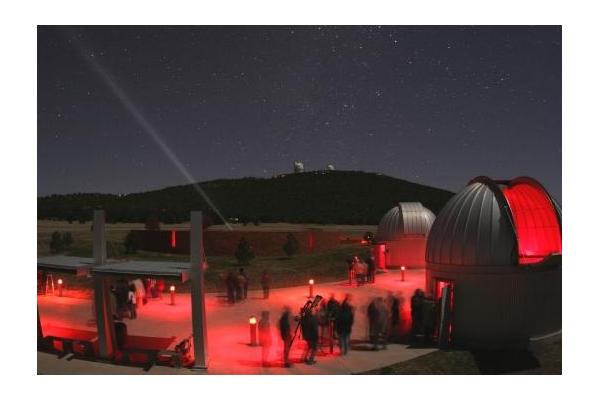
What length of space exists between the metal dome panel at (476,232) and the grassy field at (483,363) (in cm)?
234

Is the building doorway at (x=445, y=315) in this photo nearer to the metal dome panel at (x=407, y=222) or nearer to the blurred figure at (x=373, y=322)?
the blurred figure at (x=373, y=322)

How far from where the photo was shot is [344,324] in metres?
13.0

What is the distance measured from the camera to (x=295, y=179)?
293ft

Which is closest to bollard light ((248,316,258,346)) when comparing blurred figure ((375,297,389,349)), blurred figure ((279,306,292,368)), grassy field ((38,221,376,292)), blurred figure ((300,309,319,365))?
blurred figure ((279,306,292,368))

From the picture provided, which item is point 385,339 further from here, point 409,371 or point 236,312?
point 236,312

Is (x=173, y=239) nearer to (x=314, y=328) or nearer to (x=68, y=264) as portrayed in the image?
(x=68, y=264)

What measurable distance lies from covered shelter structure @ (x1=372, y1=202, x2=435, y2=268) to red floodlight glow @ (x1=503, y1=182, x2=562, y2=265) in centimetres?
1020

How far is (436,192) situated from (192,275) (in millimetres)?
76885

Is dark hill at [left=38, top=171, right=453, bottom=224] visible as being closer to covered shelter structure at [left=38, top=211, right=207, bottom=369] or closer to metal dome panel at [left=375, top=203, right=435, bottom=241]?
metal dome panel at [left=375, top=203, right=435, bottom=241]

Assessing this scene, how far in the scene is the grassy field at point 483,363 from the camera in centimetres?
1241

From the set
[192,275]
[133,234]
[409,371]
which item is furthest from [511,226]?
[133,234]

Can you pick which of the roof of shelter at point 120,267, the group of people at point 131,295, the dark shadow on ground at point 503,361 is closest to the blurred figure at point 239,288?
the group of people at point 131,295

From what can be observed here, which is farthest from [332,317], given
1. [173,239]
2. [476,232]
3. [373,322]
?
[173,239]

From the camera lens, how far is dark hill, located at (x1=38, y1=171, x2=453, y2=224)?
6194 centimetres
